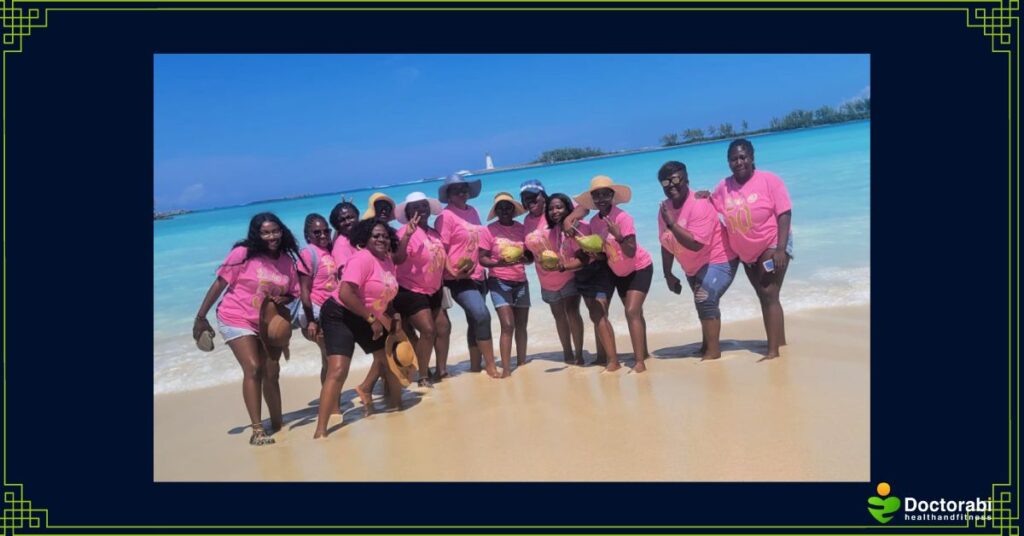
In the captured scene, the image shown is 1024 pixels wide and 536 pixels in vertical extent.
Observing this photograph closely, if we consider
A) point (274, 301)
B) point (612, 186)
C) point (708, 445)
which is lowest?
point (708, 445)

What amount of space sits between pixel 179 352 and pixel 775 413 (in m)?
8.34

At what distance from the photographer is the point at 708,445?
4.87m

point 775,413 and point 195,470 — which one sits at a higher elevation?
point 775,413

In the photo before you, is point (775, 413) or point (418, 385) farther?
point (418, 385)

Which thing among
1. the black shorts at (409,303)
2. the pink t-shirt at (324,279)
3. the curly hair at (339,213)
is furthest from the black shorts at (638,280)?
the pink t-shirt at (324,279)

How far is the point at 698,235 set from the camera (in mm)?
6883

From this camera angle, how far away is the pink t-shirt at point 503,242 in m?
7.30

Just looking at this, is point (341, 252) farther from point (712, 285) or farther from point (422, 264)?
point (712, 285)

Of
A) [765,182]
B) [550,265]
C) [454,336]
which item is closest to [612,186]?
[550,265]

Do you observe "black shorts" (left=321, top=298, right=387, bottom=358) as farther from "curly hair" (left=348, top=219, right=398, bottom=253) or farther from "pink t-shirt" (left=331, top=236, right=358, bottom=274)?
"curly hair" (left=348, top=219, right=398, bottom=253)

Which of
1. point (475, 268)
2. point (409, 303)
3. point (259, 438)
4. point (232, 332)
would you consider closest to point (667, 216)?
point (475, 268)

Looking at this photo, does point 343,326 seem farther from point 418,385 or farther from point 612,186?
point 612,186

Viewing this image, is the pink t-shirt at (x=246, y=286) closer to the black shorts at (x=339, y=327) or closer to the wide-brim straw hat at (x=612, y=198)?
the black shorts at (x=339, y=327)
